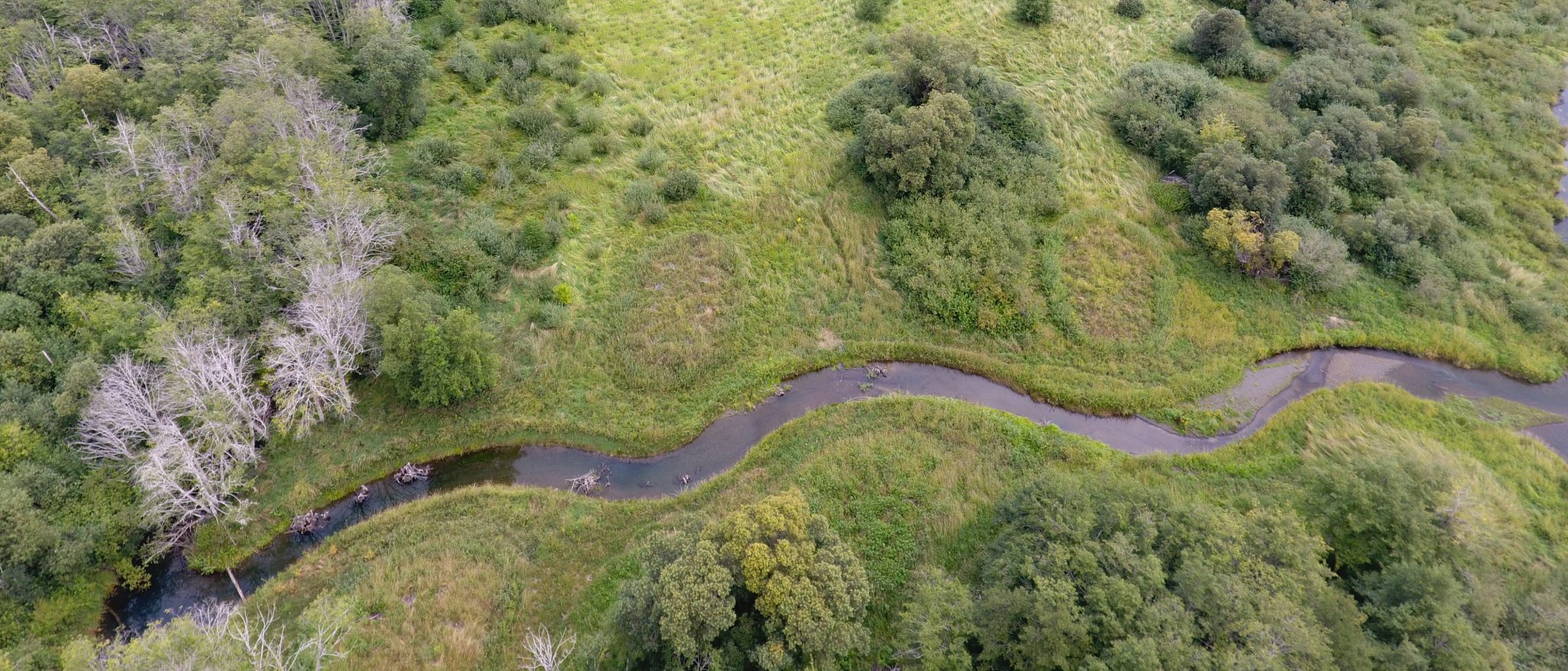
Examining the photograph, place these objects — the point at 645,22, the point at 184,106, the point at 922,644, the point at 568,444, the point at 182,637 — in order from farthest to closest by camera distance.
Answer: the point at 645,22, the point at 184,106, the point at 568,444, the point at 922,644, the point at 182,637

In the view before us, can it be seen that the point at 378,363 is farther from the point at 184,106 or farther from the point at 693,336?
the point at 184,106

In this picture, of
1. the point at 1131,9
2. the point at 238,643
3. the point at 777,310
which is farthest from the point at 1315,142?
the point at 238,643

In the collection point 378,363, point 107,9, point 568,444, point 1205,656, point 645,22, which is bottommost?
point 568,444

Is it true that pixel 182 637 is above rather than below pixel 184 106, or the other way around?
below

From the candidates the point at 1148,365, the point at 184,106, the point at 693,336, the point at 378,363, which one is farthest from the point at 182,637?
the point at 1148,365

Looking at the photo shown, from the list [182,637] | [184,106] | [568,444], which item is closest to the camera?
[182,637]

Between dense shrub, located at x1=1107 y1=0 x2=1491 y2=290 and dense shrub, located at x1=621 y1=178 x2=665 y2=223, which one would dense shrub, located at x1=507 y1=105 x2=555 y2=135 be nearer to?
dense shrub, located at x1=621 y1=178 x2=665 y2=223

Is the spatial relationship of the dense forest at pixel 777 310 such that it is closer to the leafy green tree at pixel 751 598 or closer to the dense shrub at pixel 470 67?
the leafy green tree at pixel 751 598

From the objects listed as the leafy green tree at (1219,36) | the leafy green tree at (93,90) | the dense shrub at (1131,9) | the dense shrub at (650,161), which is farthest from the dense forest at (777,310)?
the dense shrub at (1131,9)
